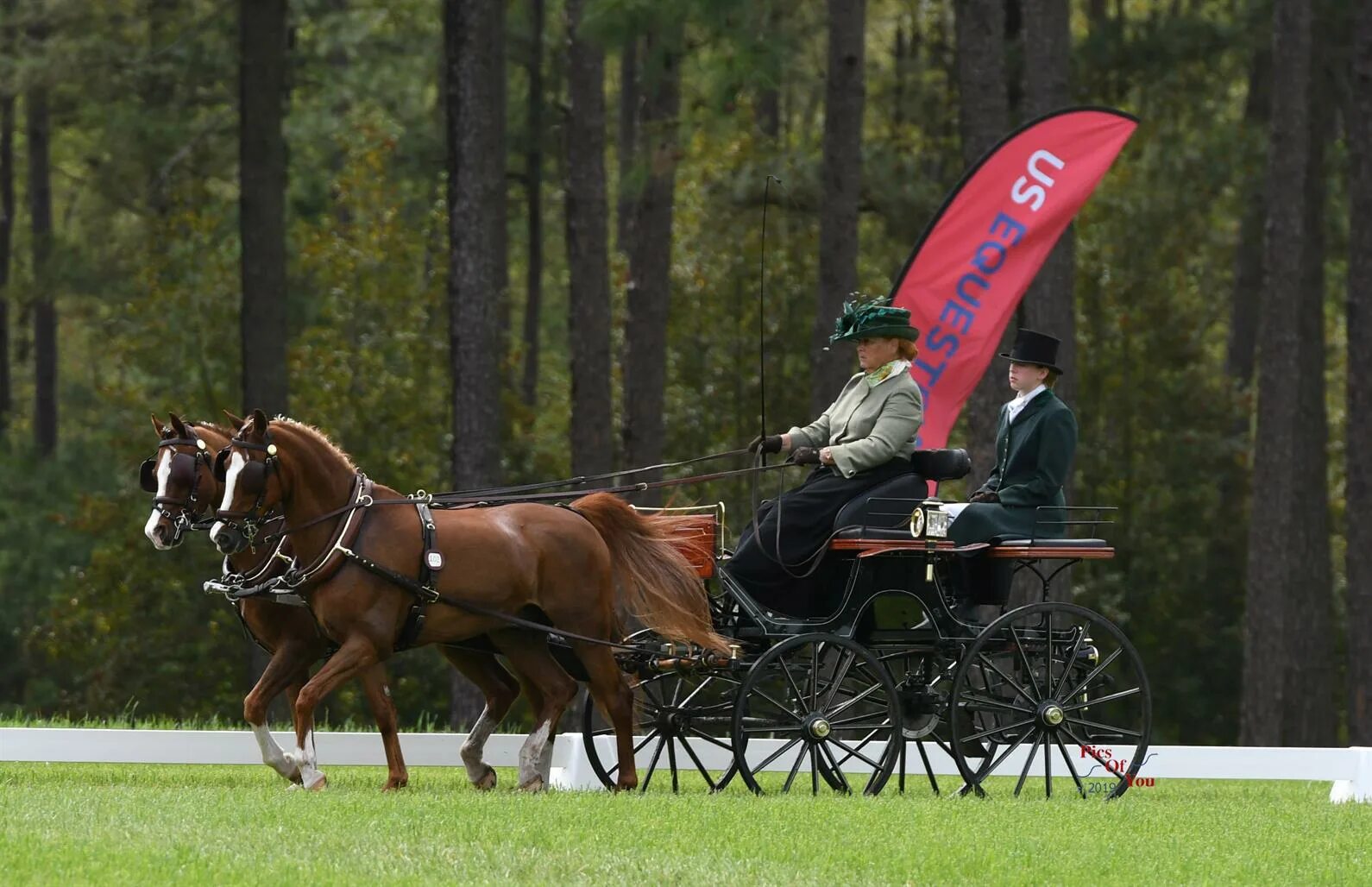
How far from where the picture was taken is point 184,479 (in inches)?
418

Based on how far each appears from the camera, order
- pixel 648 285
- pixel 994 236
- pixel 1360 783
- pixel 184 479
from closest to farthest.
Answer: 1. pixel 184 479
2. pixel 1360 783
3. pixel 994 236
4. pixel 648 285

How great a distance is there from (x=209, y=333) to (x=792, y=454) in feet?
52.4

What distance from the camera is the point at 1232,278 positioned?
30391 millimetres

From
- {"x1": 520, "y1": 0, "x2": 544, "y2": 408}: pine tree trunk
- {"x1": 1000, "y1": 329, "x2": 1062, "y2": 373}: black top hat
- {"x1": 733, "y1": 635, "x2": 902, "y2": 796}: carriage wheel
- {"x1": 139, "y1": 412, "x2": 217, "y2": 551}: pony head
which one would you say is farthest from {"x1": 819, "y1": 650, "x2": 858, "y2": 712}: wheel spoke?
{"x1": 520, "y1": 0, "x2": 544, "y2": 408}: pine tree trunk

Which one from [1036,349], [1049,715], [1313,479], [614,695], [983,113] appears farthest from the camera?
[1313,479]

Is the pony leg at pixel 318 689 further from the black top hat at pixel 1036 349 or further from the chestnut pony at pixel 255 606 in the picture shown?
the black top hat at pixel 1036 349

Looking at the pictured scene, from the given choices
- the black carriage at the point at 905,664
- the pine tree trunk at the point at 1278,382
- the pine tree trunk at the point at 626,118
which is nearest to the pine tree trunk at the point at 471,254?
the pine tree trunk at the point at 1278,382

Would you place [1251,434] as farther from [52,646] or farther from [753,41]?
[52,646]

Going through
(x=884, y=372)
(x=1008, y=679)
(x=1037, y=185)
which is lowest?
(x=1008, y=679)

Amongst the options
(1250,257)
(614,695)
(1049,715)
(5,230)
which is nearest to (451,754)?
(614,695)

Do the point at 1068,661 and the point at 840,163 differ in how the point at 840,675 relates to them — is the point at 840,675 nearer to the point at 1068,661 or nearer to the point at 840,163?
the point at 1068,661

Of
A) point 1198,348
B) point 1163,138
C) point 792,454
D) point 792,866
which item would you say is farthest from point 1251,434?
point 792,866

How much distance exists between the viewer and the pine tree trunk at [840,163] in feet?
66.9

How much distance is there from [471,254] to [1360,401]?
27.0ft
